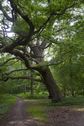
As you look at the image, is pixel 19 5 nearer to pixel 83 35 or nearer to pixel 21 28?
pixel 21 28

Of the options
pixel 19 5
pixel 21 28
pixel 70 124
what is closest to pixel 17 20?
pixel 21 28

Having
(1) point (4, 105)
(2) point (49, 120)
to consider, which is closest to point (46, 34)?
(2) point (49, 120)

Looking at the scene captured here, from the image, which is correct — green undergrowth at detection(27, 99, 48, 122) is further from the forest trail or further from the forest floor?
the forest trail

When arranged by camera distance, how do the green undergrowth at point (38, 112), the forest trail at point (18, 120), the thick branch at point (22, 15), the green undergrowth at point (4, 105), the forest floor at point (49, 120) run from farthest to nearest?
the green undergrowth at point (4, 105) → the green undergrowth at point (38, 112) → the thick branch at point (22, 15) → the forest trail at point (18, 120) → the forest floor at point (49, 120)

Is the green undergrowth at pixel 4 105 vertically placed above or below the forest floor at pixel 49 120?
above

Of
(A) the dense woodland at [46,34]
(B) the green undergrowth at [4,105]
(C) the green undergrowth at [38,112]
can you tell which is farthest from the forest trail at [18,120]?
(A) the dense woodland at [46,34]

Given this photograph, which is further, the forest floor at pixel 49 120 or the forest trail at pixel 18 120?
the forest trail at pixel 18 120

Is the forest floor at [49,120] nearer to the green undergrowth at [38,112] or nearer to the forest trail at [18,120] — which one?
the forest trail at [18,120]

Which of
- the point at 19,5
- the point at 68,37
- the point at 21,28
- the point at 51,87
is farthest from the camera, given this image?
the point at 51,87

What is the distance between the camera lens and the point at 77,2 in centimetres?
1805

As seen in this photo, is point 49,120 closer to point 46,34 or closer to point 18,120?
point 18,120

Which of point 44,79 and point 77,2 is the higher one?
point 77,2

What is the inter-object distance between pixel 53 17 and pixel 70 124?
6.54 meters

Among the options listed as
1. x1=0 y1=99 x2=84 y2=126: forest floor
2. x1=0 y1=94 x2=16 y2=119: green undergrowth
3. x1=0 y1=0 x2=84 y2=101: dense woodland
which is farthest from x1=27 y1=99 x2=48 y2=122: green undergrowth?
x1=0 y1=0 x2=84 y2=101: dense woodland
